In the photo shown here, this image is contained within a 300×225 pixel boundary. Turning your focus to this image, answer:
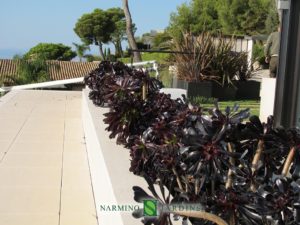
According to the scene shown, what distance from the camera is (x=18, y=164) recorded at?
5035mm

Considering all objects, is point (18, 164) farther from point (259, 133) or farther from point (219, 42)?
point (219, 42)

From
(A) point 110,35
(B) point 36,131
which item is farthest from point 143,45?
(B) point 36,131

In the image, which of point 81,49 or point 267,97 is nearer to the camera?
point 267,97

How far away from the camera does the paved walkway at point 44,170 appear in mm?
3756

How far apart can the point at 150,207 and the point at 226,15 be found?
45202 mm

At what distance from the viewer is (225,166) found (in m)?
2.12

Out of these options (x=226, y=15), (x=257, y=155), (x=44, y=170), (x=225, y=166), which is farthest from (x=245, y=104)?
(x=226, y=15)

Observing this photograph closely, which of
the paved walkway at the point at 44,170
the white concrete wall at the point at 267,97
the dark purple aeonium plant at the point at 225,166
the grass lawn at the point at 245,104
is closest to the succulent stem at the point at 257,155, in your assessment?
the dark purple aeonium plant at the point at 225,166

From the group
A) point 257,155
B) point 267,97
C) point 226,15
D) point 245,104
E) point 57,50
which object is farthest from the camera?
point 57,50

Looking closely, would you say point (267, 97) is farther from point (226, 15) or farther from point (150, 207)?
point (226, 15)

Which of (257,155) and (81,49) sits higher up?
(257,155)

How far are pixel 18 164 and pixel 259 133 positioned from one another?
10.9 feet

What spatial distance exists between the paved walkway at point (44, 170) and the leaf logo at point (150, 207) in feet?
5.36

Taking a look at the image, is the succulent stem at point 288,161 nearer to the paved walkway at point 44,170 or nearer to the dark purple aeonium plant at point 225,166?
the dark purple aeonium plant at point 225,166
